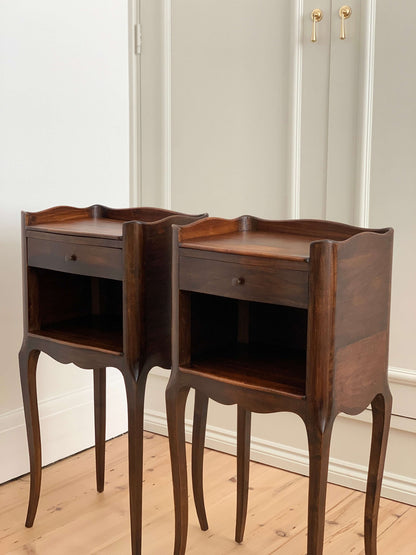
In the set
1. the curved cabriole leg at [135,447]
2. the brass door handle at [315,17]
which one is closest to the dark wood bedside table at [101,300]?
the curved cabriole leg at [135,447]

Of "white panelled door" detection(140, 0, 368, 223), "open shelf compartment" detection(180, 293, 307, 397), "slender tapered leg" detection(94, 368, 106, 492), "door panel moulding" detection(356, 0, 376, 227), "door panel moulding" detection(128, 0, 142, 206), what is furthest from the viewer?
"door panel moulding" detection(128, 0, 142, 206)

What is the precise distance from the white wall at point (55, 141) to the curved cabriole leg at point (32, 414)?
36cm

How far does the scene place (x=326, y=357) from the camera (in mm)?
1593

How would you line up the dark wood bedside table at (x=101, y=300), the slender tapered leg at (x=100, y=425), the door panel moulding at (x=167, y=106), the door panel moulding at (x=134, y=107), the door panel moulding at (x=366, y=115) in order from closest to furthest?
the dark wood bedside table at (x=101, y=300), the door panel moulding at (x=366, y=115), the slender tapered leg at (x=100, y=425), the door panel moulding at (x=167, y=106), the door panel moulding at (x=134, y=107)

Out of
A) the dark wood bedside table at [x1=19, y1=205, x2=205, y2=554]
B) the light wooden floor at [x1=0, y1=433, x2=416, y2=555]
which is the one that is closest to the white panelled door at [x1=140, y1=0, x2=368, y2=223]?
the dark wood bedside table at [x1=19, y1=205, x2=205, y2=554]

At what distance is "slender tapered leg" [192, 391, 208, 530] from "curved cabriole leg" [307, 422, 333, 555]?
24.5 inches

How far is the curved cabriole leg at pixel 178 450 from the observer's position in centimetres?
188

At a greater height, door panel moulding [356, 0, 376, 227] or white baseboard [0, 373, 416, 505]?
door panel moulding [356, 0, 376, 227]

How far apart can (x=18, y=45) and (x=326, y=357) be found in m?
1.66

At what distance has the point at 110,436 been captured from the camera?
3.00 metres

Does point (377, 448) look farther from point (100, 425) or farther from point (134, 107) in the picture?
point (134, 107)

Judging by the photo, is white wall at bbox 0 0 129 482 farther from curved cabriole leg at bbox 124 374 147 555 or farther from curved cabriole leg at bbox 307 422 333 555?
curved cabriole leg at bbox 307 422 333 555

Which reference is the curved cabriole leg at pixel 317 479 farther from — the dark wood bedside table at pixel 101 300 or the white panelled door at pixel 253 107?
the white panelled door at pixel 253 107

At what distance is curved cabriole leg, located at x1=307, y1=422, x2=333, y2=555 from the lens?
5.32 feet
